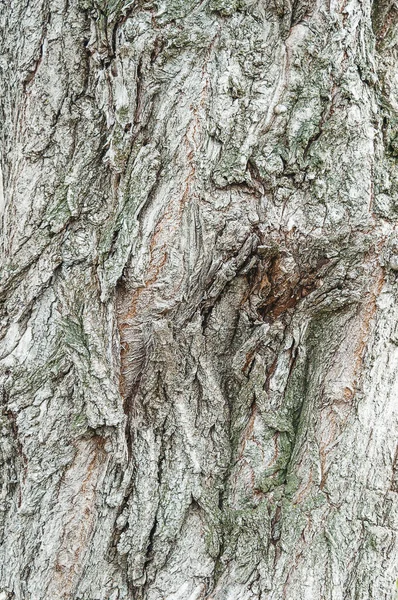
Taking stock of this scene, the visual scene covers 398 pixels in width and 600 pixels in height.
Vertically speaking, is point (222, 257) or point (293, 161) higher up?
point (293, 161)

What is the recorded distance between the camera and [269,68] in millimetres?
1449

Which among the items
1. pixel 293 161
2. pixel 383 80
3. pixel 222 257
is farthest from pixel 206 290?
pixel 383 80

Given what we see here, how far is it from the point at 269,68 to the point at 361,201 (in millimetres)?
410

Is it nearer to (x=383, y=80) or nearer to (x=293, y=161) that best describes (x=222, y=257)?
(x=293, y=161)

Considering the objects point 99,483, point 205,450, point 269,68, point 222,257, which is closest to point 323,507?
point 205,450

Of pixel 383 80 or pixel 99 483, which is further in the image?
pixel 383 80

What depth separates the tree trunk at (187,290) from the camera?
142 centimetres

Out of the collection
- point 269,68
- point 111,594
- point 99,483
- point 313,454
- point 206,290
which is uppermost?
point 269,68

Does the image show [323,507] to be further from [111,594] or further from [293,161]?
[293,161]

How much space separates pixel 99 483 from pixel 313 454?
56 centimetres

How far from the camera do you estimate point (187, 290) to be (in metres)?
1.43

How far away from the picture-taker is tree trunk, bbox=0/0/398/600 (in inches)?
55.9

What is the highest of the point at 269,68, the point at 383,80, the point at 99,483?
the point at 383,80

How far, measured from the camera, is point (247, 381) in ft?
5.03
